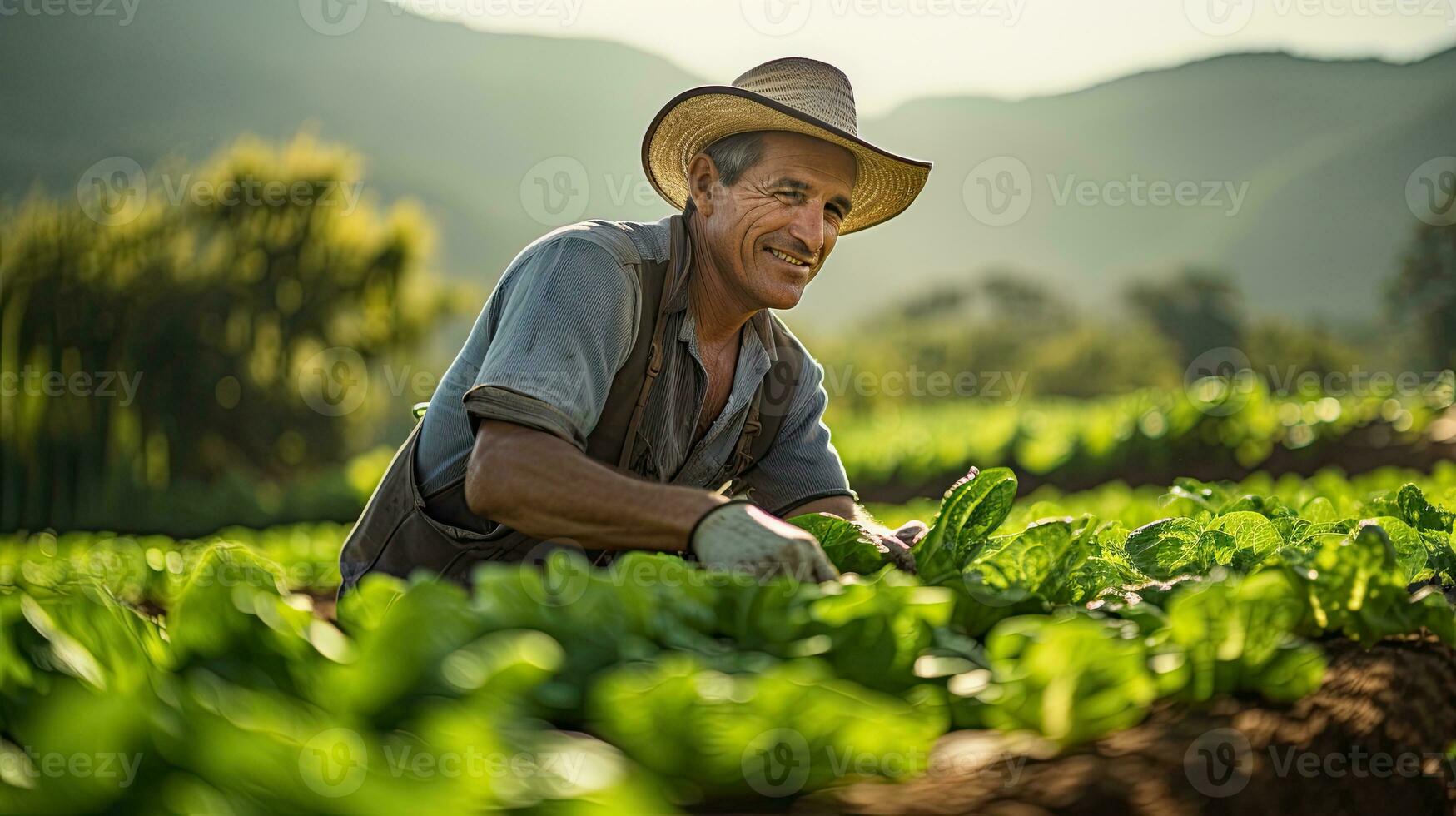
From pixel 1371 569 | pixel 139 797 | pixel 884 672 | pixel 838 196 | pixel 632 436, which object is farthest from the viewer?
pixel 838 196

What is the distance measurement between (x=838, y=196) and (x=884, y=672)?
1751 millimetres

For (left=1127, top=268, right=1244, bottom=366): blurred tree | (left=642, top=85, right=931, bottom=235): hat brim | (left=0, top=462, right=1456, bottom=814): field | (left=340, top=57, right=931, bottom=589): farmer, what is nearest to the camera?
(left=0, top=462, right=1456, bottom=814): field

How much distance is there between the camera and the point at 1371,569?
5.12 feet

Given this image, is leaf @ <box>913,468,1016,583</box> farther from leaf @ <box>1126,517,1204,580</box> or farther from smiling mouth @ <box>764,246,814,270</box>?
smiling mouth @ <box>764,246,814,270</box>

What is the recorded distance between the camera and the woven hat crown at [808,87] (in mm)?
2680

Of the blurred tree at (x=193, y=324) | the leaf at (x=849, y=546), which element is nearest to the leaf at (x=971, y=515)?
the leaf at (x=849, y=546)

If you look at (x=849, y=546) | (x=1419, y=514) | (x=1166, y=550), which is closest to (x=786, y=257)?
(x=849, y=546)

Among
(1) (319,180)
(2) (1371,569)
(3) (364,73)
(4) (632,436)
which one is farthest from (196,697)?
(3) (364,73)

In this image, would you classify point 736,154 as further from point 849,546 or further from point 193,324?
point 193,324

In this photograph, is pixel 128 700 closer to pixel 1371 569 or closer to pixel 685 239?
pixel 1371 569

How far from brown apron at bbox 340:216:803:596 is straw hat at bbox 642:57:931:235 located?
0.96 feet

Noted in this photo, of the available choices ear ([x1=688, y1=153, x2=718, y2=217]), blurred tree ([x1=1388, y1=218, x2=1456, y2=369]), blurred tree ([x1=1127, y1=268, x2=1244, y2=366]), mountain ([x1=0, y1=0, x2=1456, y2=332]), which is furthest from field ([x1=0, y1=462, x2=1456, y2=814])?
mountain ([x1=0, y1=0, x2=1456, y2=332])

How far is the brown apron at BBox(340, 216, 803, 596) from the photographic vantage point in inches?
99.7

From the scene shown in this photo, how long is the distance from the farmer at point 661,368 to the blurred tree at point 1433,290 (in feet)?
119
